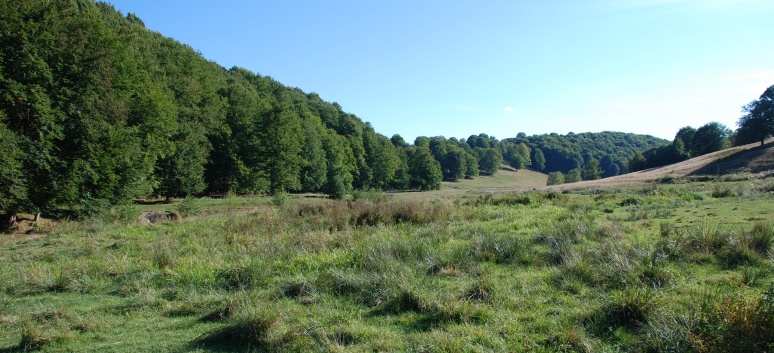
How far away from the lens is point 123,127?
25.7m

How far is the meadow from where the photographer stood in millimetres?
4488

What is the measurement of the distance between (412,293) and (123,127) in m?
27.8

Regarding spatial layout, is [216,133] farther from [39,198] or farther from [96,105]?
[39,198]

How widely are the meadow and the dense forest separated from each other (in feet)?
39.9

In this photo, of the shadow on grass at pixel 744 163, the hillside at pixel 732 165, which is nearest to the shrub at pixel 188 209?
the hillside at pixel 732 165

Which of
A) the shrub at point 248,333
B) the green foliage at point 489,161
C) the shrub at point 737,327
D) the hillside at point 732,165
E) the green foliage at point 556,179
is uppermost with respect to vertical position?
the green foliage at point 489,161

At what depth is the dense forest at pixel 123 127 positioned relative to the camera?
20.3 meters

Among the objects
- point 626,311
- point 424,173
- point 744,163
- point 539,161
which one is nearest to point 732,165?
point 744,163

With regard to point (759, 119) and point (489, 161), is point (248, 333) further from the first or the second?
point (489, 161)

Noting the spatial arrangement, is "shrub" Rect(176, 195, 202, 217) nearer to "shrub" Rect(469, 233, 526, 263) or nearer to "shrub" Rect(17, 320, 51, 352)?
"shrub" Rect(17, 320, 51, 352)

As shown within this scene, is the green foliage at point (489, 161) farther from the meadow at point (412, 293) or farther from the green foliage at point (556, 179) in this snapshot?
the meadow at point (412, 293)

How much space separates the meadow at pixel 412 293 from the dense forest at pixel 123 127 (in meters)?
12.2

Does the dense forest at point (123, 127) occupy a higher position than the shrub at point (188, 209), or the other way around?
the dense forest at point (123, 127)

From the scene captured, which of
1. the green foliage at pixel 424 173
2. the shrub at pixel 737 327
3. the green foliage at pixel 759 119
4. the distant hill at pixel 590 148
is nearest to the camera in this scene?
the shrub at pixel 737 327
